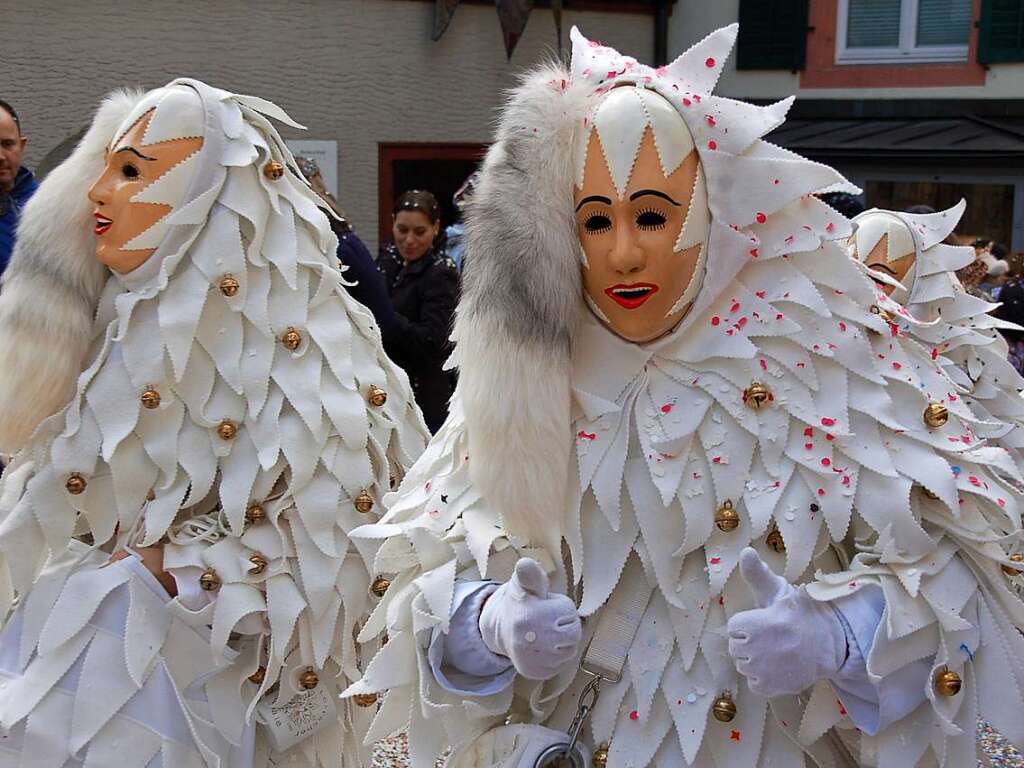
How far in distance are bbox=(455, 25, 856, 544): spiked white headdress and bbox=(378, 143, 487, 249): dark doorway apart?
6.57 metres

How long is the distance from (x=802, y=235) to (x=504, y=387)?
0.51m

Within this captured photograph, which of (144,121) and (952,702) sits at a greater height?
(144,121)

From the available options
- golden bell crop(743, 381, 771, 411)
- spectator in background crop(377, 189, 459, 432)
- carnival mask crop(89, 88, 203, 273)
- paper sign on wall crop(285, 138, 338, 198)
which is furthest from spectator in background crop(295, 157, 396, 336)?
paper sign on wall crop(285, 138, 338, 198)

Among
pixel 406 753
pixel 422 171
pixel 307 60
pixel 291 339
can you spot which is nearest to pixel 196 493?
pixel 291 339

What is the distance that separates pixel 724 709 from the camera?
178 cm

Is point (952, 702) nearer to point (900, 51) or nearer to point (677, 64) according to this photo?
point (677, 64)

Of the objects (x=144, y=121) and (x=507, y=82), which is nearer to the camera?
(x=144, y=121)

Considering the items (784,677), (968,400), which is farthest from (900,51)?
(784,677)

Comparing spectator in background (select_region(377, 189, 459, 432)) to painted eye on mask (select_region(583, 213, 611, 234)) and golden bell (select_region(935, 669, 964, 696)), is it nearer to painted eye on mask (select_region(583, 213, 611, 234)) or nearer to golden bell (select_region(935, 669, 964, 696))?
painted eye on mask (select_region(583, 213, 611, 234))

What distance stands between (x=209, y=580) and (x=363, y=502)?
1.07 ft

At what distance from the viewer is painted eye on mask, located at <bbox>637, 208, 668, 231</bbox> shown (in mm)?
1852

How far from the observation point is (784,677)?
163 cm

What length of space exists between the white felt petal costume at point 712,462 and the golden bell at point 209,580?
541 mm

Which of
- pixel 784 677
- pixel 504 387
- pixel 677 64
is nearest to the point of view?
pixel 784 677
